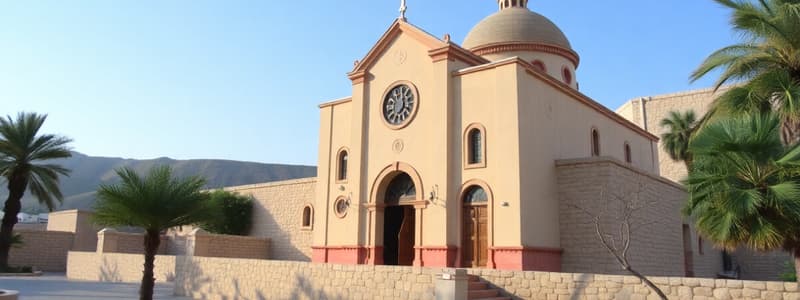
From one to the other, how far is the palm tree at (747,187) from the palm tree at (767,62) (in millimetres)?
3049

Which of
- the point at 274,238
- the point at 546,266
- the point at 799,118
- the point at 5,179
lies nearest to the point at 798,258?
the point at 799,118

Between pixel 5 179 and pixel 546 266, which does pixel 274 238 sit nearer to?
pixel 5 179

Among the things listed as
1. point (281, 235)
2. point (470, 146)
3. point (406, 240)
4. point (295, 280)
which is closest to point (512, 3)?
point (470, 146)

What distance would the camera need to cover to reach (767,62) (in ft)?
44.2

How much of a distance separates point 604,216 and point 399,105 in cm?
793

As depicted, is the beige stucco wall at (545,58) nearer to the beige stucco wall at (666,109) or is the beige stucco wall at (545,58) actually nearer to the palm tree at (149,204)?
the beige stucco wall at (666,109)

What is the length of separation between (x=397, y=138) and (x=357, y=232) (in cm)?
364

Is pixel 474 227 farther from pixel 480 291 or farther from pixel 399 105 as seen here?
pixel 480 291

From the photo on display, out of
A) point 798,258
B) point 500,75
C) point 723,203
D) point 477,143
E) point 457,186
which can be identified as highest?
point 500,75

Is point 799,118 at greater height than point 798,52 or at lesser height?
lesser

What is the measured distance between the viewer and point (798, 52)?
42.2ft

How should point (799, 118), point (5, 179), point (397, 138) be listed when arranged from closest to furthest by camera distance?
point (799, 118)
point (397, 138)
point (5, 179)

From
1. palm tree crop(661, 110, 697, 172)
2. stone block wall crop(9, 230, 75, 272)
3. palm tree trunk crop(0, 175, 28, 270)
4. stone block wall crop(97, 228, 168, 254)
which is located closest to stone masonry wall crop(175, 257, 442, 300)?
stone block wall crop(97, 228, 168, 254)

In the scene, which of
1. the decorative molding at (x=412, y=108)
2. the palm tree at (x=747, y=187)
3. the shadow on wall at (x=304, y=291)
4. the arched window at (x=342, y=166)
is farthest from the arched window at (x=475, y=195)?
the palm tree at (x=747, y=187)
